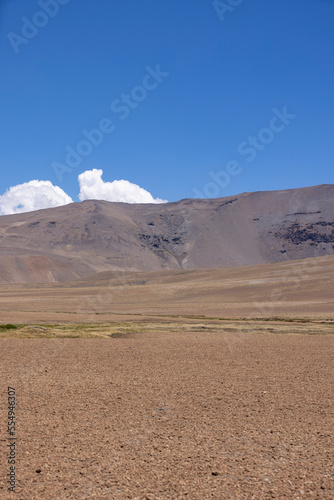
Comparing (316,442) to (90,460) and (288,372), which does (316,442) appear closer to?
(90,460)

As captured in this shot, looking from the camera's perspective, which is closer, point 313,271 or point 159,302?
point 159,302

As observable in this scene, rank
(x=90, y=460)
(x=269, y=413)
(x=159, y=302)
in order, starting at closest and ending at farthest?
(x=90, y=460) → (x=269, y=413) → (x=159, y=302)

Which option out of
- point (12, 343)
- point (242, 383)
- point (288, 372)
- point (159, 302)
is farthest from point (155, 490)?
point (159, 302)

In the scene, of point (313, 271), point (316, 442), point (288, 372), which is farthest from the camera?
point (313, 271)

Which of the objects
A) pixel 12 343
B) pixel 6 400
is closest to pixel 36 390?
pixel 6 400

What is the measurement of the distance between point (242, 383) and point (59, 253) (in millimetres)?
184533

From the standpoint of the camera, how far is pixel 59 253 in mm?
194125

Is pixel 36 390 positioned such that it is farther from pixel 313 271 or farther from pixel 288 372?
pixel 313 271

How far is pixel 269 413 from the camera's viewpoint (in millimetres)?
11938

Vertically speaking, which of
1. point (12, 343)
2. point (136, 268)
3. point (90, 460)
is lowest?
point (90, 460)

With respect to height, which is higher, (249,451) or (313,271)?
(313,271)

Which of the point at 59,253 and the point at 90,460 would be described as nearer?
the point at 90,460

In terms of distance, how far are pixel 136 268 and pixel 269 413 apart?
579 ft

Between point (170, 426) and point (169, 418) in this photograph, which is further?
point (169, 418)
